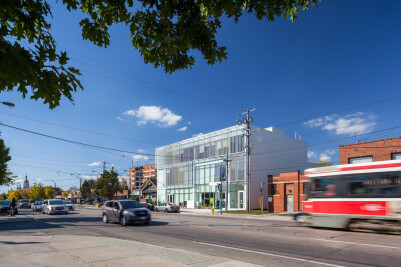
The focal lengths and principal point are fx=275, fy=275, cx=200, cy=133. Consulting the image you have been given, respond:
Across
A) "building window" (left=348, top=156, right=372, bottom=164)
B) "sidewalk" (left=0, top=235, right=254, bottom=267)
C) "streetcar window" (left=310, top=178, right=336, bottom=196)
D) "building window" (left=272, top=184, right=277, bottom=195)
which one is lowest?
"building window" (left=272, top=184, right=277, bottom=195)

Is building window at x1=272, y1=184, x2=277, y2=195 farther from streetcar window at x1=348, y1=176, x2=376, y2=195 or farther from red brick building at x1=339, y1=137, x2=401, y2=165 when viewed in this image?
streetcar window at x1=348, y1=176, x2=376, y2=195


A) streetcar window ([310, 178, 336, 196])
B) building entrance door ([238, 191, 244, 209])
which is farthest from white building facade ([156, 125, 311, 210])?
streetcar window ([310, 178, 336, 196])

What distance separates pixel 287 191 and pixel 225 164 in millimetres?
12374

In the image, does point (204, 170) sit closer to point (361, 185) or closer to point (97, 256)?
point (361, 185)

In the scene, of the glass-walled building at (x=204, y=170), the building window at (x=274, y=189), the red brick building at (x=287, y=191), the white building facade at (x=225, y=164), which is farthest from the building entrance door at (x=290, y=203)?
the glass-walled building at (x=204, y=170)

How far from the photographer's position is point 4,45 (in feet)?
8.64

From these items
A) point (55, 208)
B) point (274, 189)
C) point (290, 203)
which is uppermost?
point (274, 189)

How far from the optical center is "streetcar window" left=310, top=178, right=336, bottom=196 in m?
15.1

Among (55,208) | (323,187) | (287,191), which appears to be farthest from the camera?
(287,191)

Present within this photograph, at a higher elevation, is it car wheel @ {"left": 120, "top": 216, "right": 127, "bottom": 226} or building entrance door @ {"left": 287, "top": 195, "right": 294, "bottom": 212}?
car wheel @ {"left": 120, "top": 216, "right": 127, "bottom": 226}

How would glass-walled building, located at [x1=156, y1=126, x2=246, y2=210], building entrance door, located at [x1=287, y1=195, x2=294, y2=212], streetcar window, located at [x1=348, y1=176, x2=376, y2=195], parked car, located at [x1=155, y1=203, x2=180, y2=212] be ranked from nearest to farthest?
streetcar window, located at [x1=348, y1=176, x2=376, y2=195] < building entrance door, located at [x1=287, y1=195, x2=294, y2=212] < parked car, located at [x1=155, y1=203, x2=180, y2=212] < glass-walled building, located at [x1=156, y1=126, x2=246, y2=210]

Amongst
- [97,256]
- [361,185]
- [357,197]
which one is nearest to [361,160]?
[361,185]

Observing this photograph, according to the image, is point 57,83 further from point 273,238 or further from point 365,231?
point 365,231

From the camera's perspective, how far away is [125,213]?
1634 centimetres
